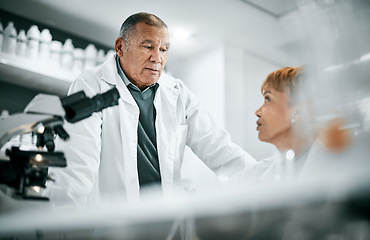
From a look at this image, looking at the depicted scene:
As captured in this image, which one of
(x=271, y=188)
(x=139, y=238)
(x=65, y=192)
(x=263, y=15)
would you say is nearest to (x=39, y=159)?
(x=65, y=192)

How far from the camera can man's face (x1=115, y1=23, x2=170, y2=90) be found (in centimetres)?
164

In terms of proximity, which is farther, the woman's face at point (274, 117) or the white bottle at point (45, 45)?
the white bottle at point (45, 45)

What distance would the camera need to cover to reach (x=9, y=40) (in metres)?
2.60

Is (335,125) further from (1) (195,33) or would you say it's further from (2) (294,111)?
(1) (195,33)

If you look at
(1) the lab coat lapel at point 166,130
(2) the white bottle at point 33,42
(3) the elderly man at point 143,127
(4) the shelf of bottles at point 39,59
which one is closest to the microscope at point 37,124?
(3) the elderly man at point 143,127

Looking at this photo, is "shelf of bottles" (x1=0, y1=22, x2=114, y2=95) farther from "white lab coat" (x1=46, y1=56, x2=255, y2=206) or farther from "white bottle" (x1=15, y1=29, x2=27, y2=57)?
"white lab coat" (x1=46, y1=56, x2=255, y2=206)

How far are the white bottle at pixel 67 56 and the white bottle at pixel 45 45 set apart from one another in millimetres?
111

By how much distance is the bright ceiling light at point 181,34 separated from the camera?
319cm

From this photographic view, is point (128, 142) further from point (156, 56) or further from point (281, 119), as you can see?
point (281, 119)

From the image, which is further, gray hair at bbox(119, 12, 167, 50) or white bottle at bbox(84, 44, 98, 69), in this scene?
white bottle at bbox(84, 44, 98, 69)

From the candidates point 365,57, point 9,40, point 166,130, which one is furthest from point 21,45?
point 365,57

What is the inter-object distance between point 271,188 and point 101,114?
3.87ft

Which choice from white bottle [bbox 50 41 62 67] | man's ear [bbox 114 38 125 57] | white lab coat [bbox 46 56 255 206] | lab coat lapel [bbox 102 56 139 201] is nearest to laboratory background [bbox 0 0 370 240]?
white bottle [bbox 50 41 62 67]

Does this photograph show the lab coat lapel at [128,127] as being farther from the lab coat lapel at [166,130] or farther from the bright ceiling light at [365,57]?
→ the bright ceiling light at [365,57]
